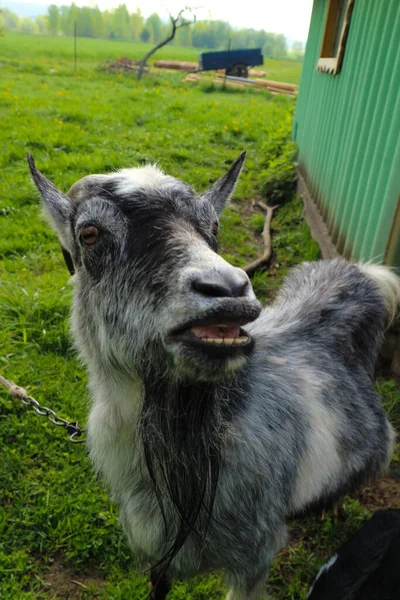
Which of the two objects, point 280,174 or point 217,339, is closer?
point 217,339

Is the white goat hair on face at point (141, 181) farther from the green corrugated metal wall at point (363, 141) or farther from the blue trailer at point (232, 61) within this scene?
the blue trailer at point (232, 61)

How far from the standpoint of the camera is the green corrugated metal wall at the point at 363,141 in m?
3.45

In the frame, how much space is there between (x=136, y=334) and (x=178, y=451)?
0.47 metres

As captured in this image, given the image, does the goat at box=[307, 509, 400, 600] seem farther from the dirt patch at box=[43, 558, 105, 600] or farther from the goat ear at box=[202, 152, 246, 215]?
the goat ear at box=[202, 152, 246, 215]

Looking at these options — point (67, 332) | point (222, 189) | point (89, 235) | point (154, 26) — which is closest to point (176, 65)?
point (67, 332)

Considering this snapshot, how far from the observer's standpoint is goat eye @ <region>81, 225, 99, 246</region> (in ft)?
5.73

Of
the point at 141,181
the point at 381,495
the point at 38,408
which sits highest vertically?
the point at 141,181

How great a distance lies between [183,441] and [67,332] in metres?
2.31

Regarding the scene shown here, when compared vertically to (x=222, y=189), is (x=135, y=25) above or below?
above

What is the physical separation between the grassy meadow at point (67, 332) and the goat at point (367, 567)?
12.9 inches

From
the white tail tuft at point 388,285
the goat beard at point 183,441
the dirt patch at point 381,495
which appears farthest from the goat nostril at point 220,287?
the dirt patch at point 381,495

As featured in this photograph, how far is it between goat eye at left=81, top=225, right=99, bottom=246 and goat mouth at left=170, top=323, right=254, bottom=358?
553 millimetres

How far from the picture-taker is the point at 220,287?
134 centimetres

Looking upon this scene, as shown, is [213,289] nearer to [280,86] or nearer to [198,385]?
[198,385]
